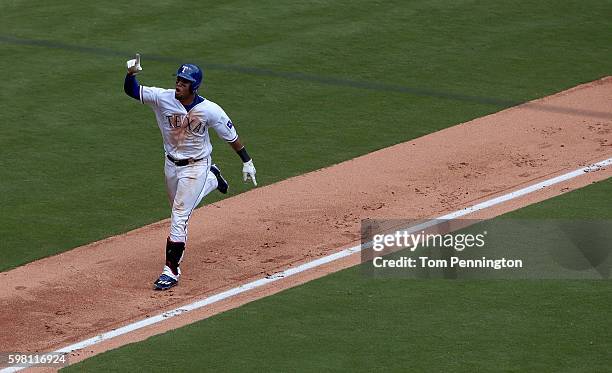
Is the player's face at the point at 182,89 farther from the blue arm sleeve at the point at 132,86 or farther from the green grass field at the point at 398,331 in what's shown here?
the green grass field at the point at 398,331

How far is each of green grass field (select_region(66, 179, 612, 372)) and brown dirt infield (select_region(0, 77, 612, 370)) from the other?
37cm

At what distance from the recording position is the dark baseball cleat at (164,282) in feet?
34.7

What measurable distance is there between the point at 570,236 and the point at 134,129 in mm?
5374

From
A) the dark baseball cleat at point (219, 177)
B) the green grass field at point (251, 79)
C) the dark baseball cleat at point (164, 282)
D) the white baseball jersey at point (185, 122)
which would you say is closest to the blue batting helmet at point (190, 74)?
the white baseball jersey at point (185, 122)

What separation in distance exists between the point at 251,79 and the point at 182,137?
4.96 metres

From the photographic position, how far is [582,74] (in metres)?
16.0

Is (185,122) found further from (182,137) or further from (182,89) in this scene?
(182,89)

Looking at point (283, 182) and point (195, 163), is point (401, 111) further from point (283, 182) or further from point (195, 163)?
point (195, 163)

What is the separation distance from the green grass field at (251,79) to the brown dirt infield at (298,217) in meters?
0.36

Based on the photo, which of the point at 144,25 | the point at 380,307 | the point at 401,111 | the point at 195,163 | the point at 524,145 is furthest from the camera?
the point at 144,25

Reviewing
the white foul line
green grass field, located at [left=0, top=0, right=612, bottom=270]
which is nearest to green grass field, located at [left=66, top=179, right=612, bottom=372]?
the white foul line

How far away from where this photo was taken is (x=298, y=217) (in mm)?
12062

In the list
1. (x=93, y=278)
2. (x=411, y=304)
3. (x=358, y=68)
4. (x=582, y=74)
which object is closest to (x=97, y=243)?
(x=93, y=278)

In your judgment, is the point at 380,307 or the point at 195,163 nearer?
the point at 380,307
